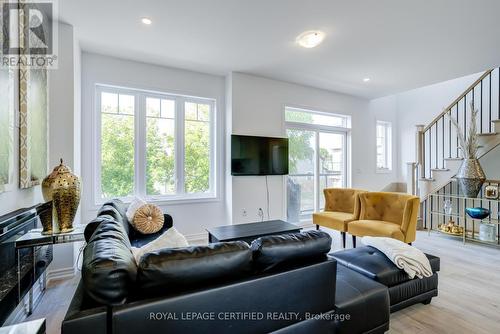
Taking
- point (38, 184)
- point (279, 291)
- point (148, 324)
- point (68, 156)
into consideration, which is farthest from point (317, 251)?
point (68, 156)

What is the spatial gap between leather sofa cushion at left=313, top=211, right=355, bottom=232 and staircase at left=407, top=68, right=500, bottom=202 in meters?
1.99

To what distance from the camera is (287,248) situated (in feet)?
4.60

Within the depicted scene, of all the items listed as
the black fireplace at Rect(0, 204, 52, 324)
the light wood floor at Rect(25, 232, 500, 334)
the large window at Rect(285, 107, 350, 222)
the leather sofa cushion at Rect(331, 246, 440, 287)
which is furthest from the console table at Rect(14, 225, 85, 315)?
the large window at Rect(285, 107, 350, 222)

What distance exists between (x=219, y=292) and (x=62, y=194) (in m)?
1.78

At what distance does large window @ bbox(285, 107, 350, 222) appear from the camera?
5.04 m

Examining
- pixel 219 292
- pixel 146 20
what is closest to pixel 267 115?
pixel 146 20

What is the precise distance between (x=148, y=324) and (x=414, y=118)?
697 centimetres

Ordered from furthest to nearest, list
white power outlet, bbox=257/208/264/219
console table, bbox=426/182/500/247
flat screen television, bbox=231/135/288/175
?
1. white power outlet, bbox=257/208/264/219
2. flat screen television, bbox=231/135/288/175
3. console table, bbox=426/182/500/247

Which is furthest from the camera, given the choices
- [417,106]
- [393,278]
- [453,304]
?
[417,106]

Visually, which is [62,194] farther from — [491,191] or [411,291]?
[491,191]

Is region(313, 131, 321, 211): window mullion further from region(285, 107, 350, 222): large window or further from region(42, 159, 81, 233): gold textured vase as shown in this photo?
region(42, 159, 81, 233): gold textured vase

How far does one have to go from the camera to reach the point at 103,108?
12.0ft

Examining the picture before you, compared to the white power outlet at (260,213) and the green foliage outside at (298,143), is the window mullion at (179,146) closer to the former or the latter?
the white power outlet at (260,213)

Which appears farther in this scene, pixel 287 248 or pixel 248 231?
pixel 248 231
